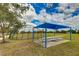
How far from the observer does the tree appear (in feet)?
6.69

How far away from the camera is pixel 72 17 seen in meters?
2.03

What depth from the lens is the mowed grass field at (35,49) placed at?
2029 millimetres

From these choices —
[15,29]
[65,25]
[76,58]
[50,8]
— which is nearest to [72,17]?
[65,25]

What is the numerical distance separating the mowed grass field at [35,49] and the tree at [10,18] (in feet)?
0.32

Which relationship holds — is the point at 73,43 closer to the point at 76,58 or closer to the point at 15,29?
the point at 76,58

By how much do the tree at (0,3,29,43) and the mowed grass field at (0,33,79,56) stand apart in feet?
0.32

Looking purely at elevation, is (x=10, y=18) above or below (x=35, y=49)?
above

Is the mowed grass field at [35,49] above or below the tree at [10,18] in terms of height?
below

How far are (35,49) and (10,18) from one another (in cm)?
40

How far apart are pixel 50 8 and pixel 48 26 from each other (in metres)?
0.18

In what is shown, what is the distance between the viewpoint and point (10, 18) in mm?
2049

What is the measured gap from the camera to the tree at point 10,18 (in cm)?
204

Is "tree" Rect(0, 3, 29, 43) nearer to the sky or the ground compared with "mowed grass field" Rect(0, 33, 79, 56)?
nearer to the sky

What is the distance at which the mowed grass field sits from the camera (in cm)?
203
